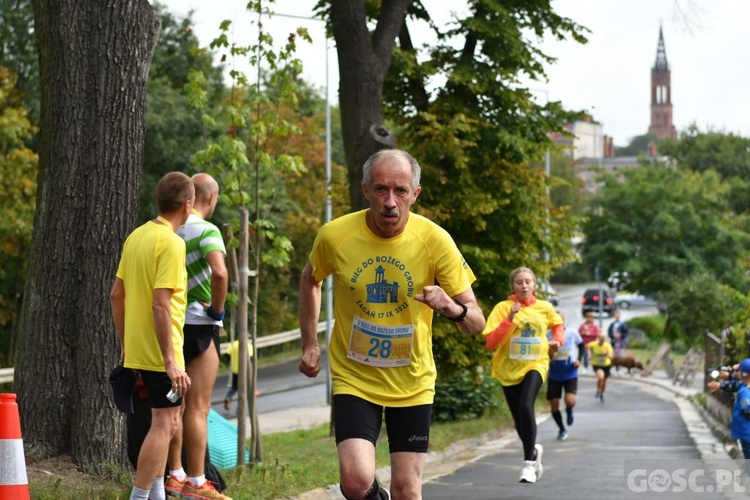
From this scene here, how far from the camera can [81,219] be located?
8547 mm

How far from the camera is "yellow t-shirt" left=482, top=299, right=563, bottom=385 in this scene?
37.3 feet

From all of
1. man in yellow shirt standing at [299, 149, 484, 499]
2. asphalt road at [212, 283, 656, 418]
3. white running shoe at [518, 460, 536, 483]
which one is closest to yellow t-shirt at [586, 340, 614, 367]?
asphalt road at [212, 283, 656, 418]

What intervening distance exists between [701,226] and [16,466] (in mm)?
64156

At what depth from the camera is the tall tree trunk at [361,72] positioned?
14.9 metres

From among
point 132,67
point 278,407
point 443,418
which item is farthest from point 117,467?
point 278,407

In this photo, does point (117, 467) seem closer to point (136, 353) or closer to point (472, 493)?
point (136, 353)

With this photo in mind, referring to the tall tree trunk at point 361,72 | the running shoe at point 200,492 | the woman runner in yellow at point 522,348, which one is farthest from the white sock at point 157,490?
the tall tree trunk at point 361,72

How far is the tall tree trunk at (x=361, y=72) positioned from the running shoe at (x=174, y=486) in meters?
7.65

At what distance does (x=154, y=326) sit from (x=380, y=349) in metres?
1.53

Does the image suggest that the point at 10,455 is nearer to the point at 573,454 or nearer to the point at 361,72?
the point at 573,454

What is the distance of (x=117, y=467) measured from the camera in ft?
27.5

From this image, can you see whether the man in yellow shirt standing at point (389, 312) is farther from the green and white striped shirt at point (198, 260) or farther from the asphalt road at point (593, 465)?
the asphalt road at point (593, 465)

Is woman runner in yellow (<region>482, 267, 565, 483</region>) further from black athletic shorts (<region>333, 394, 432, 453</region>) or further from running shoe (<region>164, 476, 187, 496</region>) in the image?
black athletic shorts (<region>333, 394, 432, 453</region>)

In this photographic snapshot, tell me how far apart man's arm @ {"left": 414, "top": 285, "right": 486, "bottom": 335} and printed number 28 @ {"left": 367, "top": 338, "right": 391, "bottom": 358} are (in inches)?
14.0
